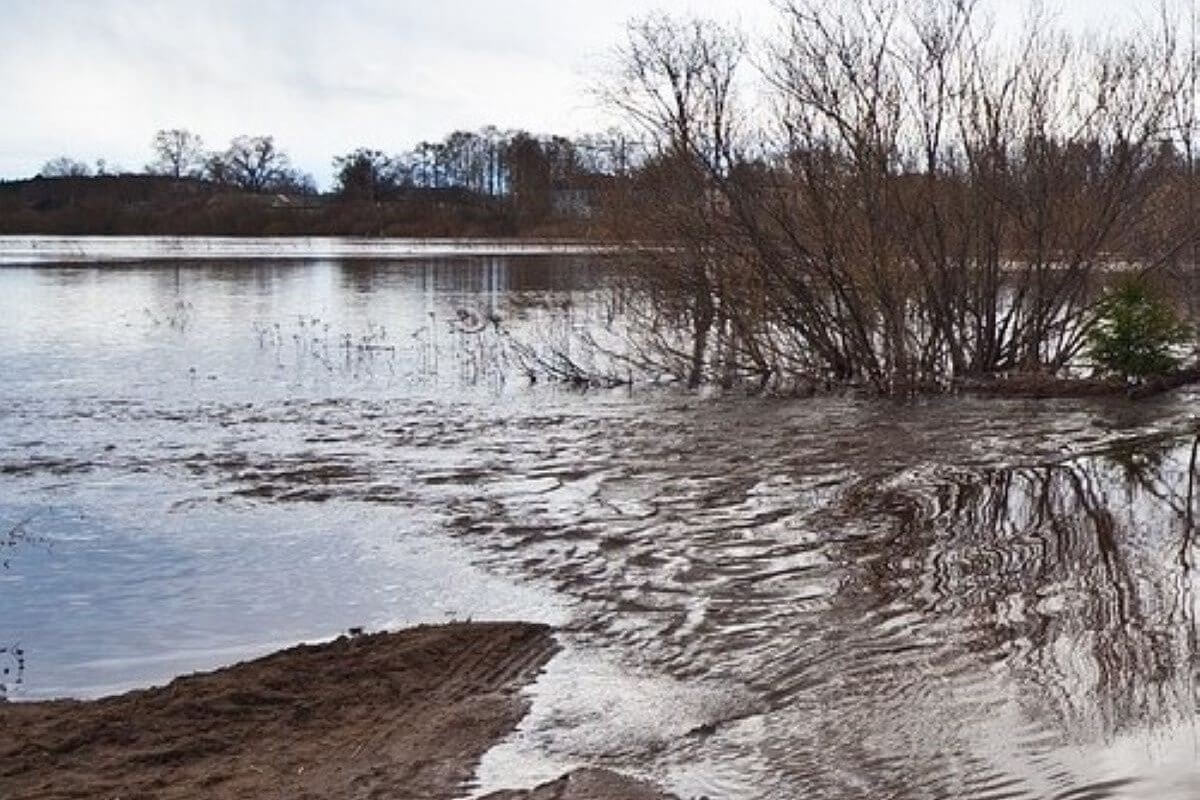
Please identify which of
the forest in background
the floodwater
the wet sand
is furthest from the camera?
the forest in background

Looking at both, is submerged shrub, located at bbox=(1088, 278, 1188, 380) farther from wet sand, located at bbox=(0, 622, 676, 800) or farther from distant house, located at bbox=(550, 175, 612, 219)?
wet sand, located at bbox=(0, 622, 676, 800)

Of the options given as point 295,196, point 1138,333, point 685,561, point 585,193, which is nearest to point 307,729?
point 685,561

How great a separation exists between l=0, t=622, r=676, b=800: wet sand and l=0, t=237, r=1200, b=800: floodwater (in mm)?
285

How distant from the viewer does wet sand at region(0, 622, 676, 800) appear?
21.2 ft

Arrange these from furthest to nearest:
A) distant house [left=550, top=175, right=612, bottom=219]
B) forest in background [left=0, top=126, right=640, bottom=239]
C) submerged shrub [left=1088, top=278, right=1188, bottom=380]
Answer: forest in background [left=0, top=126, right=640, bottom=239] < distant house [left=550, top=175, right=612, bottom=219] < submerged shrub [left=1088, top=278, right=1188, bottom=380]

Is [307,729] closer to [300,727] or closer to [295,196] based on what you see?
[300,727]

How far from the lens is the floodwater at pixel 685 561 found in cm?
691

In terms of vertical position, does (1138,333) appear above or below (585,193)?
below

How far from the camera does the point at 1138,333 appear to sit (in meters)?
19.9

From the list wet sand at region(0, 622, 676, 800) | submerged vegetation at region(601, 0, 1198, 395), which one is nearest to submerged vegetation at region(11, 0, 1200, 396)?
submerged vegetation at region(601, 0, 1198, 395)

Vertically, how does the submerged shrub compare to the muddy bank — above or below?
above

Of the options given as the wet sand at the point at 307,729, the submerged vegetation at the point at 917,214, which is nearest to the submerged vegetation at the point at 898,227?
the submerged vegetation at the point at 917,214

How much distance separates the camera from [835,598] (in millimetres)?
9484

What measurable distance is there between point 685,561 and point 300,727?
416cm
